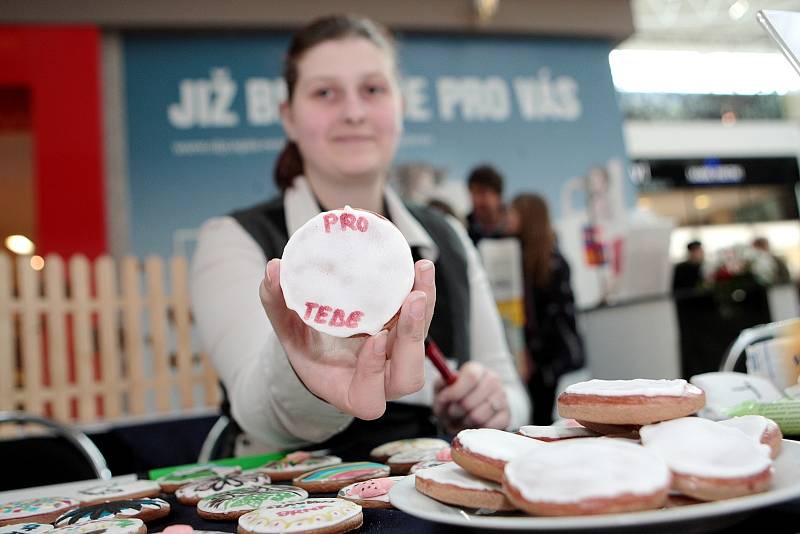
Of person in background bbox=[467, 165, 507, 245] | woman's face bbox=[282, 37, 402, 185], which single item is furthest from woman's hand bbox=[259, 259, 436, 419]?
person in background bbox=[467, 165, 507, 245]

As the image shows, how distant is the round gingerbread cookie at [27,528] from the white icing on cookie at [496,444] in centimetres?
38

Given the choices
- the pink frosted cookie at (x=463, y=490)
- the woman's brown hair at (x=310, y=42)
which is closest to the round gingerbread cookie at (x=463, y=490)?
the pink frosted cookie at (x=463, y=490)

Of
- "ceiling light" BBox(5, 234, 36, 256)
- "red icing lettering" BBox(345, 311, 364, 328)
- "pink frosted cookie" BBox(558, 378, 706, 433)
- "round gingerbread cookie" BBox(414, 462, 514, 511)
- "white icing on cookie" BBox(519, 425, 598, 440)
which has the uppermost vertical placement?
"ceiling light" BBox(5, 234, 36, 256)

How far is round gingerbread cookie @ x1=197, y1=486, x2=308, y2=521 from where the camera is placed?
0.62 meters

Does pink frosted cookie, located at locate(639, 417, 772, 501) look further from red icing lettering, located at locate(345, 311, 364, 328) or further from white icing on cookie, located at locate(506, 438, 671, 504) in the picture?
red icing lettering, located at locate(345, 311, 364, 328)

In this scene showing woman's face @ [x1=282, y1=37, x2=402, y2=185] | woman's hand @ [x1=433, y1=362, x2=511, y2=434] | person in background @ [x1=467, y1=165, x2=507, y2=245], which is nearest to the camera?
woman's hand @ [x1=433, y1=362, x2=511, y2=434]

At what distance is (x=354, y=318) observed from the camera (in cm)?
65

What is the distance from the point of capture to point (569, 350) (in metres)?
3.72

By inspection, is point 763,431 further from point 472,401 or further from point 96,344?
point 96,344

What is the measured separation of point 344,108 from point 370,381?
3.10 ft

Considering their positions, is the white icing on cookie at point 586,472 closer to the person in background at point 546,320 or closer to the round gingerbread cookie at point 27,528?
the round gingerbread cookie at point 27,528

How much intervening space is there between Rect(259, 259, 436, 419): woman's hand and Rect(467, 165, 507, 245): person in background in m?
3.63

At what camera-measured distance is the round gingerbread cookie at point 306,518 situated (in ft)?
1.74

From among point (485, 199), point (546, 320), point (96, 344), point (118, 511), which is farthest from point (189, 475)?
point (485, 199)
